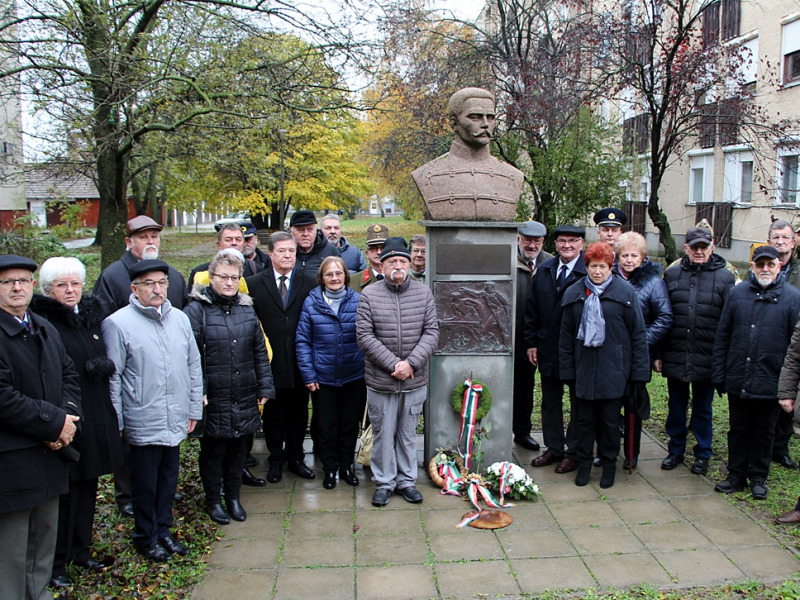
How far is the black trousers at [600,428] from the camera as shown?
5359 mm

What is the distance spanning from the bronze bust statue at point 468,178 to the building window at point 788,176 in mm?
11564

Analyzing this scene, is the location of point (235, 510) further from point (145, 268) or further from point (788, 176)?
point (788, 176)

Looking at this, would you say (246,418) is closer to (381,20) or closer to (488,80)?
(381,20)

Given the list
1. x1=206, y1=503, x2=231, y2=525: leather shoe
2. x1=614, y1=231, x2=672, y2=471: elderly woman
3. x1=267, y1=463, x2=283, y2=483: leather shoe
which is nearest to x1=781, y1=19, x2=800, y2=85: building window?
x1=614, y1=231, x2=672, y2=471: elderly woman

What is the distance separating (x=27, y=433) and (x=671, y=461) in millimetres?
4669

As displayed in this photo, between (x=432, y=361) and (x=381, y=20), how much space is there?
8.33 metres

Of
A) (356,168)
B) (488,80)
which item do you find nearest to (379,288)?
(488,80)

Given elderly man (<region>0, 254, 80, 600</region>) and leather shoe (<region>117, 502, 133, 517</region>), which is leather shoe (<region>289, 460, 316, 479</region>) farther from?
elderly man (<region>0, 254, 80, 600</region>)

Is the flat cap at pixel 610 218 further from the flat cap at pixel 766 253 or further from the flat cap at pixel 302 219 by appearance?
the flat cap at pixel 302 219

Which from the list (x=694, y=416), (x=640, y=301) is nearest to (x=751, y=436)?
(x=694, y=416)

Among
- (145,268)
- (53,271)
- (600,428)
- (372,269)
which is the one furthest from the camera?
(372,269)

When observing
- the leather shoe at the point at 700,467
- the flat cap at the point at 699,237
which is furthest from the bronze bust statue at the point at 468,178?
the leather shoe at the point at 700,467

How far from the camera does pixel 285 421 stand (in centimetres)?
561

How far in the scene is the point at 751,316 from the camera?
506cm
